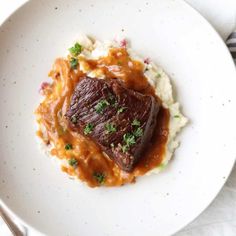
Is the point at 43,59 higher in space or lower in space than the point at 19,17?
lower

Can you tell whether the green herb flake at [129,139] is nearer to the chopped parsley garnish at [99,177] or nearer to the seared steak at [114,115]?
the seared steak at [114,115]

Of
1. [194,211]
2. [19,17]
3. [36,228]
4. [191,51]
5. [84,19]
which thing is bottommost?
[194,211]

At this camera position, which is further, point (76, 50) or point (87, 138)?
point (76, 50)

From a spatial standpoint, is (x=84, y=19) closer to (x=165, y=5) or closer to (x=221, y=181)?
(x=165, y=5)

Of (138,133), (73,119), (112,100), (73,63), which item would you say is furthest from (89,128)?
(73,63)

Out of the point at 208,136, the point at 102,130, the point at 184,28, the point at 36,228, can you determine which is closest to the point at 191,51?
the point at 184,28

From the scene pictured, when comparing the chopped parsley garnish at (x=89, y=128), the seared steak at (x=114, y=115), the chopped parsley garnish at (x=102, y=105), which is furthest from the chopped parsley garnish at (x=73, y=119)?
the chopped parsley garnish at (x=102, y=105)

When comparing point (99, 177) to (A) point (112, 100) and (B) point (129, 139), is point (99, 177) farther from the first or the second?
(A) point (112, 100)

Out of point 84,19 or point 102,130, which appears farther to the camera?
point 84,19
